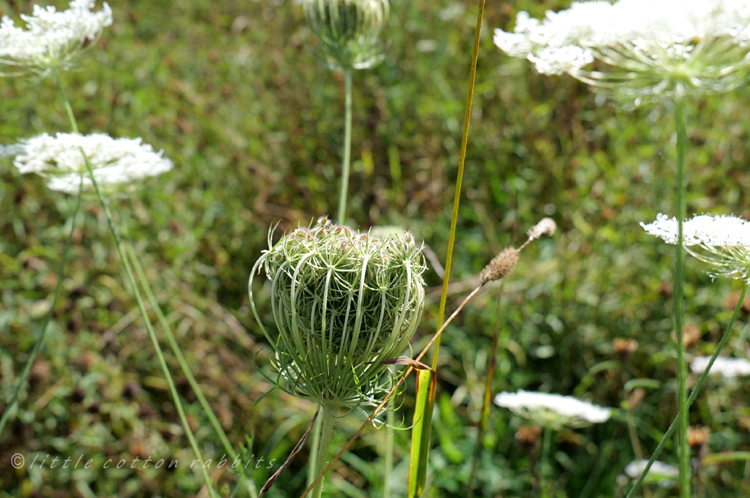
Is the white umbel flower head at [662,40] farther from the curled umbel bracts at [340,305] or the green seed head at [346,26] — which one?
the green seed head at [346,26]

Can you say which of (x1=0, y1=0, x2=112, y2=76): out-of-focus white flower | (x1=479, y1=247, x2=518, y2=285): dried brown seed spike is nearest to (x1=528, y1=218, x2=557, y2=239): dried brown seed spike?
(x1=479, y1=247, x2=518, y2=285): dried brown seed spike

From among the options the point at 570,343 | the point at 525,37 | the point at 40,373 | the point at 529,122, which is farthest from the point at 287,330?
the point at 529,122

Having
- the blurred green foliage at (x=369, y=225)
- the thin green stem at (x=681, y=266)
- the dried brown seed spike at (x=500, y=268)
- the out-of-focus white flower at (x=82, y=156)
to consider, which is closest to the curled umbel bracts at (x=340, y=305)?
the dried brown seed spike at (x=500, y=268)

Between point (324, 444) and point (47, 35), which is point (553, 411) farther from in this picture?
point (47, 35)

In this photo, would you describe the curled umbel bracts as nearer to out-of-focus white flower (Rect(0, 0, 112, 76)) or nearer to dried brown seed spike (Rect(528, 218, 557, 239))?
dried brown seed spike (Rect(528, 218, 557, 239))

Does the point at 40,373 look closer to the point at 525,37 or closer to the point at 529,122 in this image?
the point at 525,37
